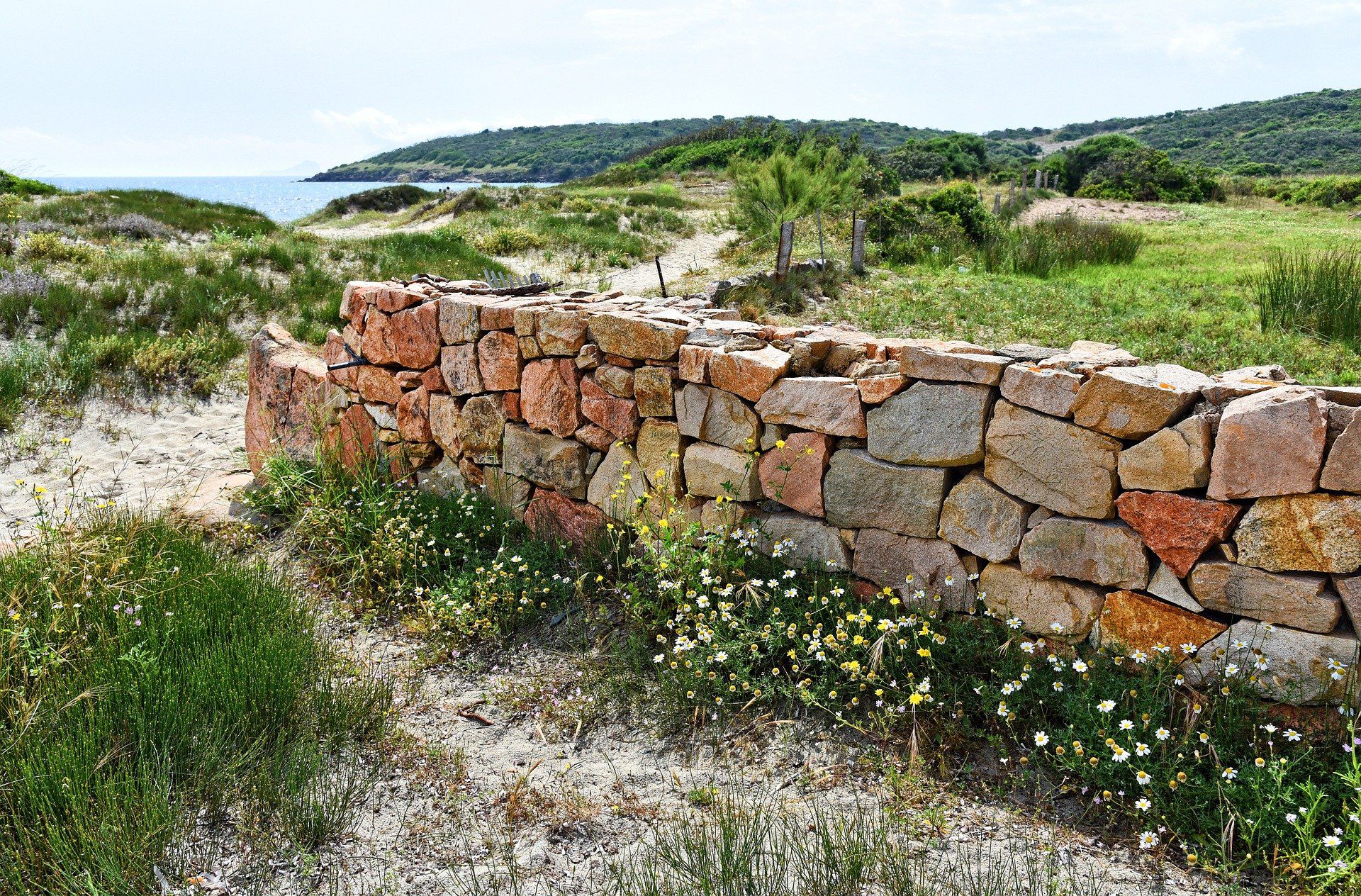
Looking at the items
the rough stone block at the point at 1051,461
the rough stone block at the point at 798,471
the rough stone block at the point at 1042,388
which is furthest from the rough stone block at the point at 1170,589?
the rough stone block at the point at 798,471

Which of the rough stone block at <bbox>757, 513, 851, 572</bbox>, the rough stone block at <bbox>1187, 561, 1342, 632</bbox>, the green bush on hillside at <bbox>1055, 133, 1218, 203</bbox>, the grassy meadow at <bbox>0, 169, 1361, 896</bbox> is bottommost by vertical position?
the grassy meadow at <bbox>0, 169, 1361, 896</bbox>

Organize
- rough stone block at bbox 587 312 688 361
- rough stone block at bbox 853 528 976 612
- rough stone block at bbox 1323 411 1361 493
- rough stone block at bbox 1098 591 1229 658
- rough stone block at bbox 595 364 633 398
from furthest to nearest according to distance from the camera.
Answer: rough stone block at bbox 595 364 633 398 < rough stone block at bbox 587 312 688 361 < rough stone block at bbox 853 528 976 612 < rough stone block at bbox 1098 591 1229 658 < rough stone block at bbox 1323 411 1361 493

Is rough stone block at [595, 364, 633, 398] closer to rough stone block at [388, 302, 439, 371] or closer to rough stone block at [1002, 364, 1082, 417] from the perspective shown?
rough stone block at [388, 302, 439, 371]

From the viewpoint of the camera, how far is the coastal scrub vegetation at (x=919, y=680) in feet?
9.22

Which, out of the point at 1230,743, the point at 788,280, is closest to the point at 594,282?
the point at 788,280

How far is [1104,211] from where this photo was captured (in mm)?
21797

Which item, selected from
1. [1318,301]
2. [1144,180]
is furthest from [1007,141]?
[1318,301]

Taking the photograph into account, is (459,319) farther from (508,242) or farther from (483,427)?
(508,242)

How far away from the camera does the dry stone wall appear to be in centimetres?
310

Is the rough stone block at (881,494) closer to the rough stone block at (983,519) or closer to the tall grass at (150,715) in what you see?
the rough stone block at (983,519)

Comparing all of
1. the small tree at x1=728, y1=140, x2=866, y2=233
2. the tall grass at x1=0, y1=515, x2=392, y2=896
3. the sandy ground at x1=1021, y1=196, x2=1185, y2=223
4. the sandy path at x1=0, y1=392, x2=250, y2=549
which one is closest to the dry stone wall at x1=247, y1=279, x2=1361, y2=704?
the tall grass at x1=0, y1=515, x2=392, y2=896

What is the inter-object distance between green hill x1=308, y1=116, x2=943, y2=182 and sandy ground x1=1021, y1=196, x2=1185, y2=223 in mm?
46791

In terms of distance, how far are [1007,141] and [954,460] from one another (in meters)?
90.5

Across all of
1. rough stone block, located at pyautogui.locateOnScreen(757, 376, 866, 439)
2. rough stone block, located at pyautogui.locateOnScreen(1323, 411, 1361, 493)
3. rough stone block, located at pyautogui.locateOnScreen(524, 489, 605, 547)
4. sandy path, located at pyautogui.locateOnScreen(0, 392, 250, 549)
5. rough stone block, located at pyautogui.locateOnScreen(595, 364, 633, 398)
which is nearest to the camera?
rough stone block, located at pyautogui.locateOnScreen(1323, 411, 1361, 493)
